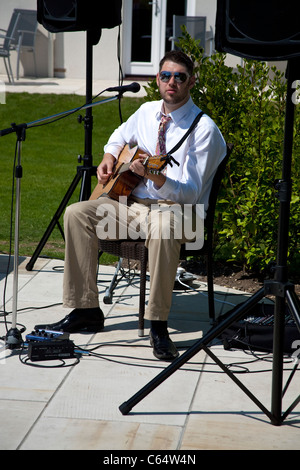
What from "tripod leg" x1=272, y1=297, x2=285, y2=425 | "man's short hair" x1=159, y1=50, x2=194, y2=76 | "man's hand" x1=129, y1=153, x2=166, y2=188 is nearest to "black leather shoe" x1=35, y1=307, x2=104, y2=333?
"man's hand" x1=129, y1=153, x2=166, y2=188

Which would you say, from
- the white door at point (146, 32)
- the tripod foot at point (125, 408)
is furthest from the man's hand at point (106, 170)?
the white door at point (146, 32)

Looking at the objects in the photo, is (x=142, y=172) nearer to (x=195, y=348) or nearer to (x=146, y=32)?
(x=195, y=348)

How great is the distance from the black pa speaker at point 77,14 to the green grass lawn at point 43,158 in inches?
30.5

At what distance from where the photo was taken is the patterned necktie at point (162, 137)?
3781 millimetres

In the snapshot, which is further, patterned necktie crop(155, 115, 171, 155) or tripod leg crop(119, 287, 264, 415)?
patterned necktie crop(155, 115, 171, 155)

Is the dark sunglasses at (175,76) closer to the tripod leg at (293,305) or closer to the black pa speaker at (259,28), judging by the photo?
the black pa speaker at (259,28)

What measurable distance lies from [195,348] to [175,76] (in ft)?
5.18

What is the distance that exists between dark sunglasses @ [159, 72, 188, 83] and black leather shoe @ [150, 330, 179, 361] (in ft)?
4.39

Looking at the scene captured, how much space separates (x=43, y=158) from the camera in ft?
27.7

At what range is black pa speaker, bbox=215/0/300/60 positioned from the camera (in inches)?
101

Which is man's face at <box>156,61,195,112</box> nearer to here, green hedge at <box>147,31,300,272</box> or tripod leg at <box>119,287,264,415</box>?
green hedge at <box>147,31,300,272</box>

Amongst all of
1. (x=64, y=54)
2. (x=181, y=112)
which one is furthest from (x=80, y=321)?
(x=64, y=54)

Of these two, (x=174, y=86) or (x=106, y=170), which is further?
(x=106, y=170)
